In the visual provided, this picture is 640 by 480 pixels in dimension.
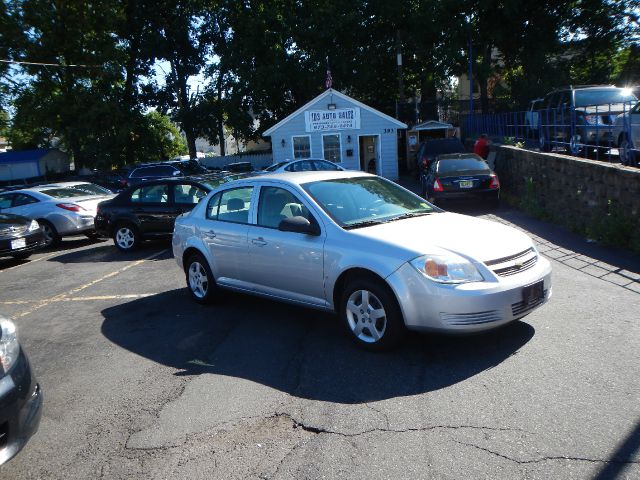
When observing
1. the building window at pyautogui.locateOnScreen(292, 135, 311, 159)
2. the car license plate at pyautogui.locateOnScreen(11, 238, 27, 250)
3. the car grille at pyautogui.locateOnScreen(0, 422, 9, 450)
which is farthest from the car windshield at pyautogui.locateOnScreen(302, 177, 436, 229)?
the building window at pyautogui.locateOnScreen(292, 135, 311, 159)

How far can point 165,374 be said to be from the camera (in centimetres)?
511

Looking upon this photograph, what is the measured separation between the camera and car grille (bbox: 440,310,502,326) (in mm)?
4648

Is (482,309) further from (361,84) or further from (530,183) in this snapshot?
(361,84)

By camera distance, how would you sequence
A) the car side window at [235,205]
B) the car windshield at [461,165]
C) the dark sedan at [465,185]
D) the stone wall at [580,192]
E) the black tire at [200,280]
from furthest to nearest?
the car windshield at [461,165]
the dark sedan at [465,185]
the stone wall at [580,192]
the black tire at [200,280]
the car side window at [235,205]

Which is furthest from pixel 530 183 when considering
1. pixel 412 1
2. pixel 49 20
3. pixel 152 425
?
pixel 49 20

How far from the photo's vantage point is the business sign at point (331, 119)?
2856 centimetres

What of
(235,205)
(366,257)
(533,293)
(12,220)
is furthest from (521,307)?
(12,220)

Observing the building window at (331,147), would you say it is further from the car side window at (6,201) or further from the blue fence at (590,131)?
the car side window at (6,201)

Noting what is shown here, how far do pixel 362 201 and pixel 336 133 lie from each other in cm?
2351

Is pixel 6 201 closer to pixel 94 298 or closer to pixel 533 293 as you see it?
pixel 94 298

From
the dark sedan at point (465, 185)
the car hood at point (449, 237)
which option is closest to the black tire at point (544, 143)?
the dark sedan at point (465, 185)

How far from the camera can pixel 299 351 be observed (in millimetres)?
5391

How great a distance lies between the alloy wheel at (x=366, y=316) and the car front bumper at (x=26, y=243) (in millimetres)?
9584

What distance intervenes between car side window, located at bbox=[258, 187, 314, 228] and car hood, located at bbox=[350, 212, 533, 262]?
2.78 ft
